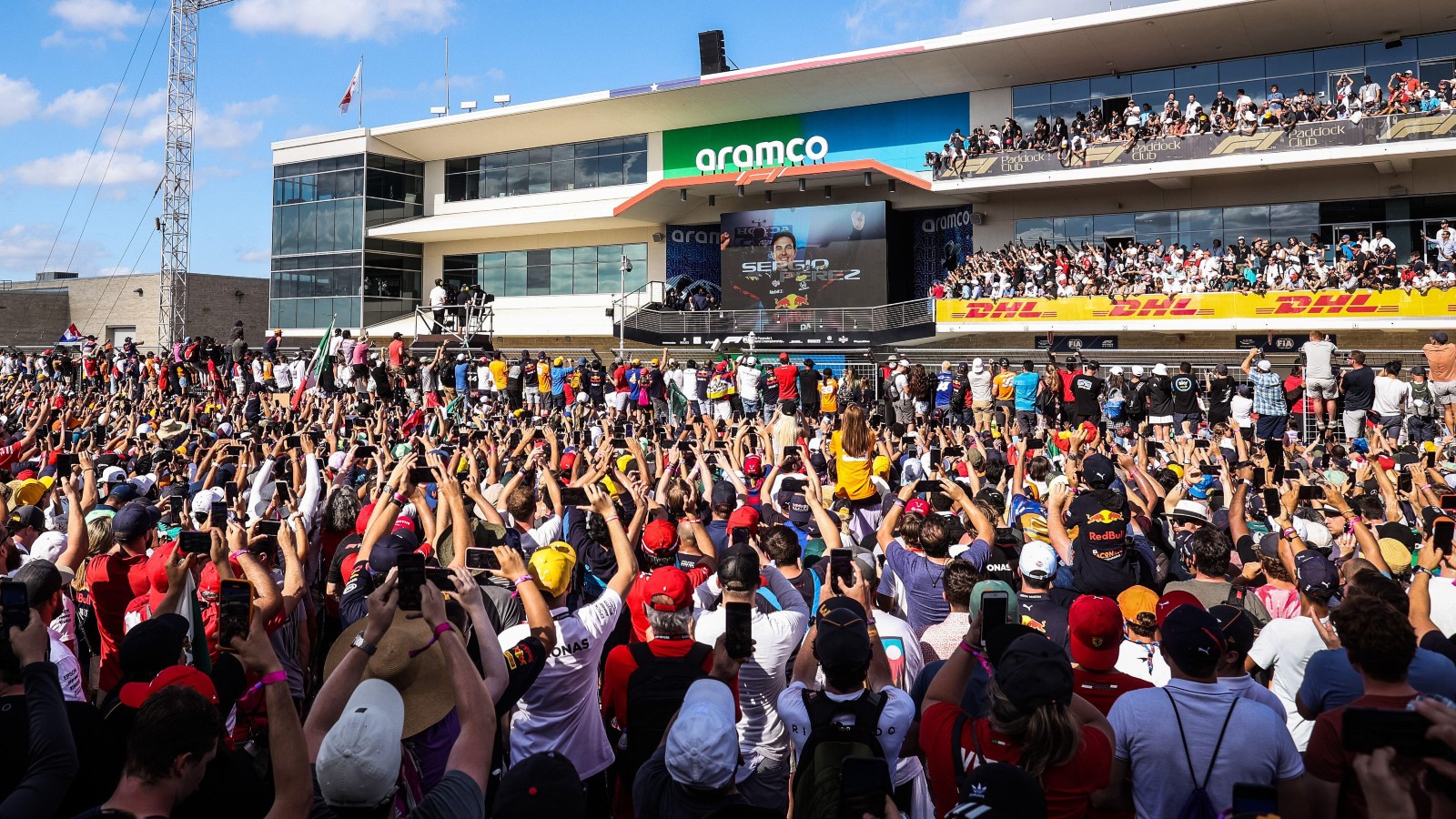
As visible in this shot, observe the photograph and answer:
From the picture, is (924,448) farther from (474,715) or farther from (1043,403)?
(474,715)

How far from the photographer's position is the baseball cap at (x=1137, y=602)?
486 cm

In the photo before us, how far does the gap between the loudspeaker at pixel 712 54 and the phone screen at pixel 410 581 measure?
35432mm

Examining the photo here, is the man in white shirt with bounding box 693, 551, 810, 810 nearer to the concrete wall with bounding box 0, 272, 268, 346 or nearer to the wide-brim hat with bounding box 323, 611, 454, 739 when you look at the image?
the wide-brim hat with bounding box 323, 611, 454, 739

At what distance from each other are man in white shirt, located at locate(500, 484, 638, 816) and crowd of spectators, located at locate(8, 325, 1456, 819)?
0.01 metres

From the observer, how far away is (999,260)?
29.9 metres

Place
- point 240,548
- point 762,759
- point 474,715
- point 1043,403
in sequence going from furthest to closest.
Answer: point 1043,403 < point 240,548 < point 762,759 < point 474,715

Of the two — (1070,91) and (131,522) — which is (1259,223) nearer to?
(1070,91)

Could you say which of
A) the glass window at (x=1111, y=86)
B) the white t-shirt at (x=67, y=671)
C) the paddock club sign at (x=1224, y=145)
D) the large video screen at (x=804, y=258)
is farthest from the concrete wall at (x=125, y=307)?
the white t-shirt at (x=67, y=671)

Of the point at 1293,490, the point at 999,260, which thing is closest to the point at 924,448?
the point at 1293,490

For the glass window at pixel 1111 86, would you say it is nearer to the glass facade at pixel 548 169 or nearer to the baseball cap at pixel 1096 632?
the glass facade at pixel 548 169

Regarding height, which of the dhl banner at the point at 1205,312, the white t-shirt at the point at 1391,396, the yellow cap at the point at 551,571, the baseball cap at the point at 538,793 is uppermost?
the dhl banner at the point at 1205,312

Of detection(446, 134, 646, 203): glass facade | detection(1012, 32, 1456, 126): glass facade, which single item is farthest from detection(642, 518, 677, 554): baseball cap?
detection(446, 134, 646, 203): glass facade

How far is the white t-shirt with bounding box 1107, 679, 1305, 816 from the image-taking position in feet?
10.4

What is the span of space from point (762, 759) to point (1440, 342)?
17.7 meters
